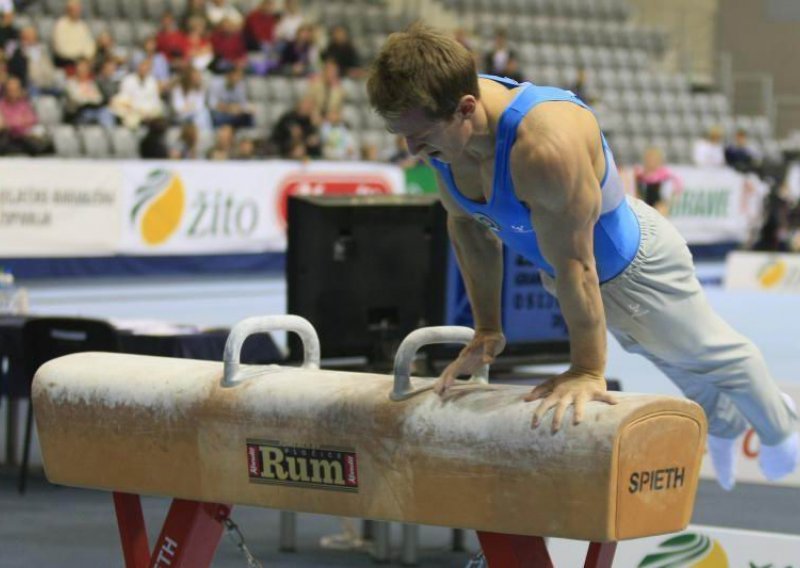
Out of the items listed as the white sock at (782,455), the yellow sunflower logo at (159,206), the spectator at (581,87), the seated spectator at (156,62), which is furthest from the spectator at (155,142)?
the white sock at (782,455)

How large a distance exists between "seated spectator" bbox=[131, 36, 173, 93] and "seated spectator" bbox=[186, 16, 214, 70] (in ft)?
1.13

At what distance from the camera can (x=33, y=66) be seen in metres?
13.6

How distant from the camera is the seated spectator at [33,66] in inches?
523

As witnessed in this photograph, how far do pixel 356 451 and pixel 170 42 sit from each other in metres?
12.3

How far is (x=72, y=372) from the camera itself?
141 inches

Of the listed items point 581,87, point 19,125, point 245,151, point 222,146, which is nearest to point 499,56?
point 581,87

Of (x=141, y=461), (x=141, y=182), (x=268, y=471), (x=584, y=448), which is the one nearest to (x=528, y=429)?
(x=584, y=448)

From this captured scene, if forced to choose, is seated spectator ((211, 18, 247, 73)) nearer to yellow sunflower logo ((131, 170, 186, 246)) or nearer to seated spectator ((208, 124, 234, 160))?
seated spectator ((208, 124, 234, 160))

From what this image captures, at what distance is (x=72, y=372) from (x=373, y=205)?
2156 millimetres

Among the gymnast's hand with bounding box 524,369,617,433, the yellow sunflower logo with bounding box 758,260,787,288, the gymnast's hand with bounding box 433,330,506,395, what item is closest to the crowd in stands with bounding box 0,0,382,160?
the yellow sunflower logo with bounding box 758,260,787,288

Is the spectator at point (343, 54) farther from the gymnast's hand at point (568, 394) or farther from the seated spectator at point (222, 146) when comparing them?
the gymnast's hand at point (568, 394)

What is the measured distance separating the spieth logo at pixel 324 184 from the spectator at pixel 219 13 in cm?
279

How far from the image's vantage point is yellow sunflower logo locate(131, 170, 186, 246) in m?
12.7

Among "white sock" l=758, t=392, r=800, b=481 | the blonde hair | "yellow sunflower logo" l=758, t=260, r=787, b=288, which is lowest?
"yellow sunflower logo" l=758, t=260, r=787, b=288
